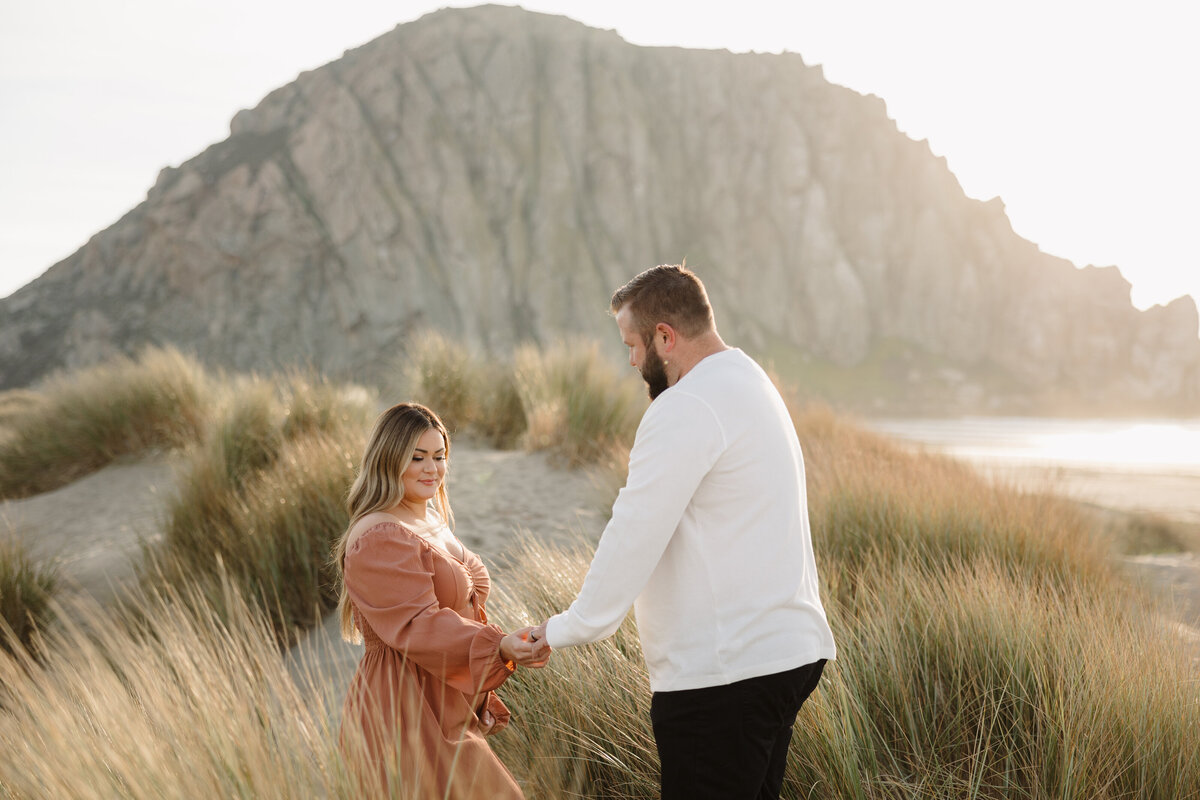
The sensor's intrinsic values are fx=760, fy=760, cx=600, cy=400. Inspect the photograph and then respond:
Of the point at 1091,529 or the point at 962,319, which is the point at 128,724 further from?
the point at 962,319

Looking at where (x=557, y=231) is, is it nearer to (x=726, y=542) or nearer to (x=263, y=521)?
(x=263, y=521)

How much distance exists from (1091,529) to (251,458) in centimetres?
815

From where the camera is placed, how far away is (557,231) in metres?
58.6

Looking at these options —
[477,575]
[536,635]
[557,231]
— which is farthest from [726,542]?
[557,231]

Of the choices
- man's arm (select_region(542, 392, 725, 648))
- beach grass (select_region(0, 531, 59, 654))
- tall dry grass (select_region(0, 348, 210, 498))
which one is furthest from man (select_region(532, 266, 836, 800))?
tall dry grass (select_region(0, 348, 210, 498))

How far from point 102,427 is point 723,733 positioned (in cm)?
1138

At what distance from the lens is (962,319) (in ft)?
221

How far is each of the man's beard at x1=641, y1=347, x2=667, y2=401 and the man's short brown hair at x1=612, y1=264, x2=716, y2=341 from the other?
58 mm

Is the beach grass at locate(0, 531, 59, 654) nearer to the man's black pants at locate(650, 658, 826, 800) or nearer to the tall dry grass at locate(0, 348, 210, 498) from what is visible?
the tall dry grass at locate(0, 348, 210, 498)

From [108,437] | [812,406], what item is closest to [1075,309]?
[812,406]

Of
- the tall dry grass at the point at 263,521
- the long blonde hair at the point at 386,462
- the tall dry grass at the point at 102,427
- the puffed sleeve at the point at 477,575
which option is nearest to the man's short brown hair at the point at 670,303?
the long blonde hair at the point at 386,462

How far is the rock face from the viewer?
5372cm

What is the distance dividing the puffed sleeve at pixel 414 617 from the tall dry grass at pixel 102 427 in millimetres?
9341

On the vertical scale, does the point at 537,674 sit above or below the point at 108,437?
below
